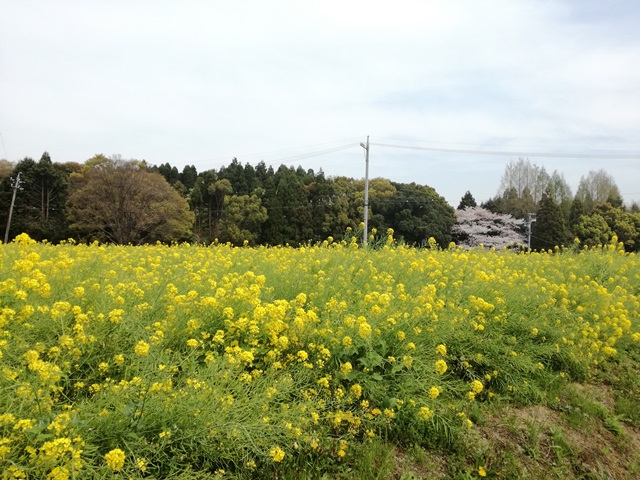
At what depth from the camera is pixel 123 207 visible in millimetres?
28859

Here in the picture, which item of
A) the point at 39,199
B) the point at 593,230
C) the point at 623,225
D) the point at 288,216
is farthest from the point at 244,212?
the point at 623,225

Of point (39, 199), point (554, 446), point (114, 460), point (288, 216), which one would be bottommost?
point (554, 446)

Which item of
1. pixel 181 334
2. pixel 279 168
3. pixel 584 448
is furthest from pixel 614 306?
pixel 279 168

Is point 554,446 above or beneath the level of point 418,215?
beneath

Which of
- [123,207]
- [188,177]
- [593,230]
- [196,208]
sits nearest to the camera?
[123,207]

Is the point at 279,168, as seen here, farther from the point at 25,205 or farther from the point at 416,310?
the point at 416,310

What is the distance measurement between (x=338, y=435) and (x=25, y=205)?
3595cm

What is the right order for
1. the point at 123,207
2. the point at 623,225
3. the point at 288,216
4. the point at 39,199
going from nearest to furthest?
the point at 123,207, the point at 39,199, the point at 288,216, the point at 623,225

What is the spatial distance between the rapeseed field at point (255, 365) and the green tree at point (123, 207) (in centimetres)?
2647

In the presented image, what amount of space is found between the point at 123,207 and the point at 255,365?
96.7ft

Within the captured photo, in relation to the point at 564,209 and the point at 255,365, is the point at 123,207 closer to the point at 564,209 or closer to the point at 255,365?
the point at 255,365

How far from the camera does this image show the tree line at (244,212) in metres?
29.1

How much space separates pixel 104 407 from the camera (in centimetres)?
192

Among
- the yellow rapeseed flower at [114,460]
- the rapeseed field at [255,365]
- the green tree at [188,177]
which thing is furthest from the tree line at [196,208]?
the yellow rapeseed flower at [114,460]
